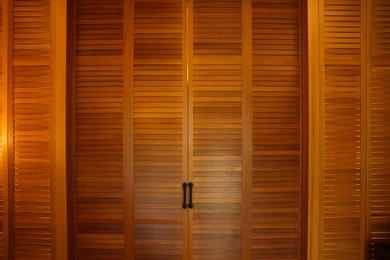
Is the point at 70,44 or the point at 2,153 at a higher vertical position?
the point at 70,44

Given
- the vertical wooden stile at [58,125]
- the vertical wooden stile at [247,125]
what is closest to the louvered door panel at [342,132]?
the vertical wooden stile at [247,125]

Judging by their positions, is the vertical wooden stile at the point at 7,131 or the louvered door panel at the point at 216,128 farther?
the louvered door panel at the point at 216,128

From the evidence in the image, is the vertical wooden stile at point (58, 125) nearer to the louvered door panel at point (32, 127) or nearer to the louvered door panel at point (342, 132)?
the louvered door panel at point (32, 127)

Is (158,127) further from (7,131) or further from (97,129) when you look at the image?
(7,131)

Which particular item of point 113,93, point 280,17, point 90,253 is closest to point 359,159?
point 280,17

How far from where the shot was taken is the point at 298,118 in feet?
5.93

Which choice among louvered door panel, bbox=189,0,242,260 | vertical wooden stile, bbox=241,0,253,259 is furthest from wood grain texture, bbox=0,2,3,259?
vertical wooden stile, bbox=241,0,253,259

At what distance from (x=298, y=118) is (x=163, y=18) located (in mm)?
1172

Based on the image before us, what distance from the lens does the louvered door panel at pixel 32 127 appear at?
1.64 metres

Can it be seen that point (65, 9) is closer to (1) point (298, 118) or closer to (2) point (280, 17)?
(2) point (280, 17)

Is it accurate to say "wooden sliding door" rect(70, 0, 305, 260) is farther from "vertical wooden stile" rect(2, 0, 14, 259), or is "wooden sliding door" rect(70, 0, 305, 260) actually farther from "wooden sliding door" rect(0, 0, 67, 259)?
"vertical wooden stile" rect(2, 0, 14, 259)

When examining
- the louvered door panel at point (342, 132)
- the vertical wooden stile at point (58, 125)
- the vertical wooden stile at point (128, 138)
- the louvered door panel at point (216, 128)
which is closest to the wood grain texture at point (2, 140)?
the vertical wooden stile at point (58, 125)

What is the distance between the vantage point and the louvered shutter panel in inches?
70.5

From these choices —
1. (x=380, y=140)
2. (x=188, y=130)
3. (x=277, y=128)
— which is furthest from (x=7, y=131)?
(x=380, y=140)
